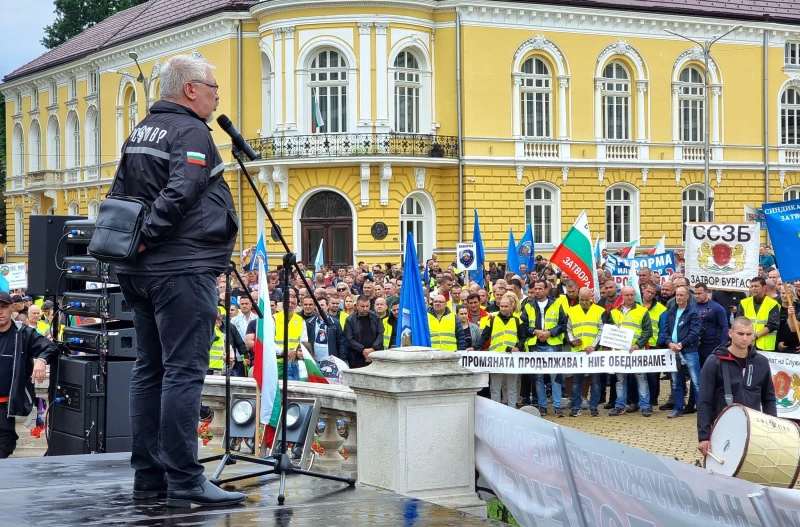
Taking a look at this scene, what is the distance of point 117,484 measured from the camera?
6758mm

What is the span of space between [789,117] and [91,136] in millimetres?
29589

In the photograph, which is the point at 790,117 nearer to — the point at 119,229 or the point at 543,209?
the point at 543,209

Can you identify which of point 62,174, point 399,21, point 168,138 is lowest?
point 168,138

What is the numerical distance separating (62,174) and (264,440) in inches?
1939

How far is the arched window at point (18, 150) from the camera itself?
198ft

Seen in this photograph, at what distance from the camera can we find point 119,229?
5.84 metres

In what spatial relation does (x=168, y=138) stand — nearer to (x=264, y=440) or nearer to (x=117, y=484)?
(x=117, y=484)

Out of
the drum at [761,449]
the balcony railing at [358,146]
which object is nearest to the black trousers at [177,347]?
the drum at [761,449]

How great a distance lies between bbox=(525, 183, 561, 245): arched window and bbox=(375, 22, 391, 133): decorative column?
6172 millimetres

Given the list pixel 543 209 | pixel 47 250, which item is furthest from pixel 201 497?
pixel 543 209

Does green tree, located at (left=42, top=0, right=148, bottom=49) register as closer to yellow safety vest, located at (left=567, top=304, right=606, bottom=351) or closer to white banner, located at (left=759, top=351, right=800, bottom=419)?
yellow safety vest, located at (left=567, top=304, right=606, bottom=351)

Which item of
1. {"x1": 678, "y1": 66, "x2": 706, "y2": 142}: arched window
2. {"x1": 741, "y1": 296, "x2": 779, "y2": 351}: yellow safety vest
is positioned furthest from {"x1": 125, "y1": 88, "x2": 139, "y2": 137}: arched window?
{"x1": 741, "y1": 296, "x2": 779, "y2": 351}: yellow safety vest

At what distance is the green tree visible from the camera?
70625mm

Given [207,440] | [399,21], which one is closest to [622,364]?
[207,440]
